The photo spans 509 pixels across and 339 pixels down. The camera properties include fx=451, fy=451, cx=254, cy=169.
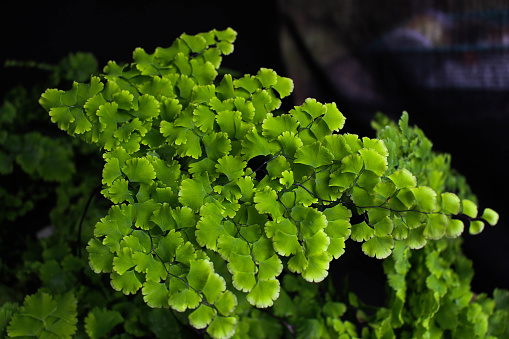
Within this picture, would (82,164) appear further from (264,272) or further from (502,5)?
(502,5)

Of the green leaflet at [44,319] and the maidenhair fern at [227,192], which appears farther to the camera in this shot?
the green leaflet at [44,319]

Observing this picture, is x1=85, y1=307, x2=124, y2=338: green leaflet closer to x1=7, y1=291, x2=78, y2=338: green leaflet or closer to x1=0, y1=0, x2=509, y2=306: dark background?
x1=7, y1=291, x2=78, y2=338: green leaflet

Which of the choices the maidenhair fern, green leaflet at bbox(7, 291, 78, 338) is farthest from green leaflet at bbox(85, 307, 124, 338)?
the maidenhair fern

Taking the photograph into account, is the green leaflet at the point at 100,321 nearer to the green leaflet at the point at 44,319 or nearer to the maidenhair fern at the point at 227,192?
the green leaflet at the point at 44,319

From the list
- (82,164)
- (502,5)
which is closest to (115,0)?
(82,164)

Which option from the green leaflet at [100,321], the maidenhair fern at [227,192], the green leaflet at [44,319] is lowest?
the green leaflet at [44,319]

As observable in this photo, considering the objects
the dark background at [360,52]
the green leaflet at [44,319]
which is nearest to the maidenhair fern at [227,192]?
the green leaflet at [44,319]
